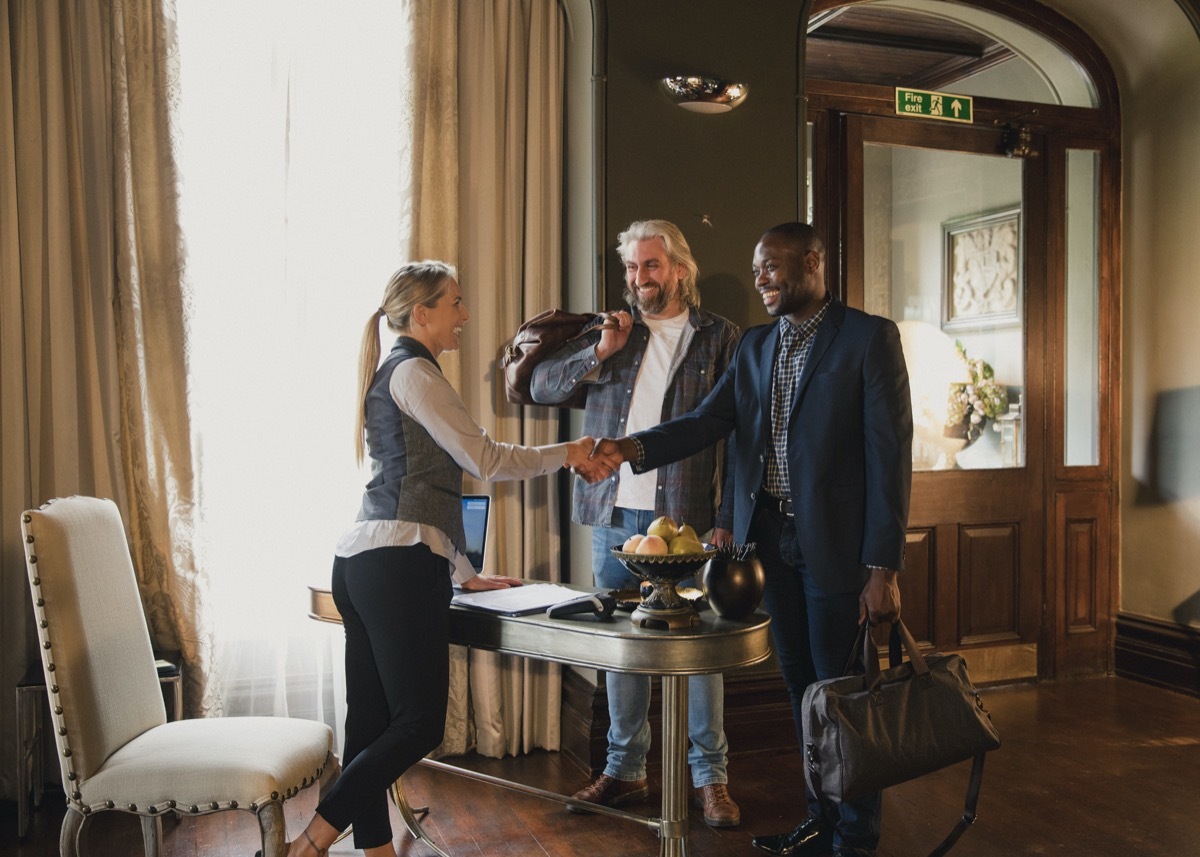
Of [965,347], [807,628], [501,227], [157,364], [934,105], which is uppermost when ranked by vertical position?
[934,105]

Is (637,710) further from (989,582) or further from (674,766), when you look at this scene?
(989,582)

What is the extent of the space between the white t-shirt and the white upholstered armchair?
113 centimetres

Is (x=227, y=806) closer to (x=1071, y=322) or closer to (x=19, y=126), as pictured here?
(x=19, y=126)

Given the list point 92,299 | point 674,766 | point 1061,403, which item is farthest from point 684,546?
point 1061,403

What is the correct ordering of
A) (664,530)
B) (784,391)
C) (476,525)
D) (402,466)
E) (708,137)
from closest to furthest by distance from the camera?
(664,530) → (402,466) → (784,391) → (476,525) → (708,137)

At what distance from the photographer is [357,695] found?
2557 millimetres

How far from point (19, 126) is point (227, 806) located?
2188 millimetres

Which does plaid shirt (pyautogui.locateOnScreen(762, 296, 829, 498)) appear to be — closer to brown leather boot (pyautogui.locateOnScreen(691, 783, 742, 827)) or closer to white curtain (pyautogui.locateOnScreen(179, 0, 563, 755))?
brown leather boot (pyautogui.locateOnScreen(691, 783, 742, 827))

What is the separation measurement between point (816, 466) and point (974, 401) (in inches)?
88.6

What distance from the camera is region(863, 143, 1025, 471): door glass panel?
177 inches

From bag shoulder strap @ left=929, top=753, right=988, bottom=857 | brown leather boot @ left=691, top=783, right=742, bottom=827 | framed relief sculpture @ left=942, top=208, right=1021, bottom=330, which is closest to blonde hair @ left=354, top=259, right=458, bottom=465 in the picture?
brown leather boot @ left=691, top=783, right=742, bottom=827

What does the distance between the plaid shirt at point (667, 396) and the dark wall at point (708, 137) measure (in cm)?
45

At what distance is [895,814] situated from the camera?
10.5ft

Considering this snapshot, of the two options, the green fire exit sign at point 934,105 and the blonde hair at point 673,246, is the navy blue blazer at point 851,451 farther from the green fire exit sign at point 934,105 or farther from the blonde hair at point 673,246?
the green fire exit sign at point 934,105
